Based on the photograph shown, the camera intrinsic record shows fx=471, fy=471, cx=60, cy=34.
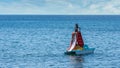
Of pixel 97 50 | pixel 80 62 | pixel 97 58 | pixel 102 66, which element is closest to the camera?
pixel 102 66

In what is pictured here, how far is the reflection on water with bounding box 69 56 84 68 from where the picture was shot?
66969mm

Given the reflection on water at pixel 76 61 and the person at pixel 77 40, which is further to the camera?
the person at pixel 77 40

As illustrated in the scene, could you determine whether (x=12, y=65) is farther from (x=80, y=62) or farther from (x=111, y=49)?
(x=111, y=49)

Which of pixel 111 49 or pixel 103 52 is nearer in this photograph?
pixel 103 52

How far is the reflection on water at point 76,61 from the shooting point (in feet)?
220

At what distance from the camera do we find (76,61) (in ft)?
235

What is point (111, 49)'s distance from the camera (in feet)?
297

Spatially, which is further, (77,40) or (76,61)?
(77,40)

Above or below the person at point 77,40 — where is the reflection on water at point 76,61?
below

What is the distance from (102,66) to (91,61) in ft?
19.3

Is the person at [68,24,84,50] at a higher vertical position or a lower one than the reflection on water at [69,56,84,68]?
higher

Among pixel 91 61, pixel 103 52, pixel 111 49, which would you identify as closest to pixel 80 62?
pixel 91 61

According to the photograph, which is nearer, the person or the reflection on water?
the reflection on water

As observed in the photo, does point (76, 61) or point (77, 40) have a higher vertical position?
point (77, 40)
